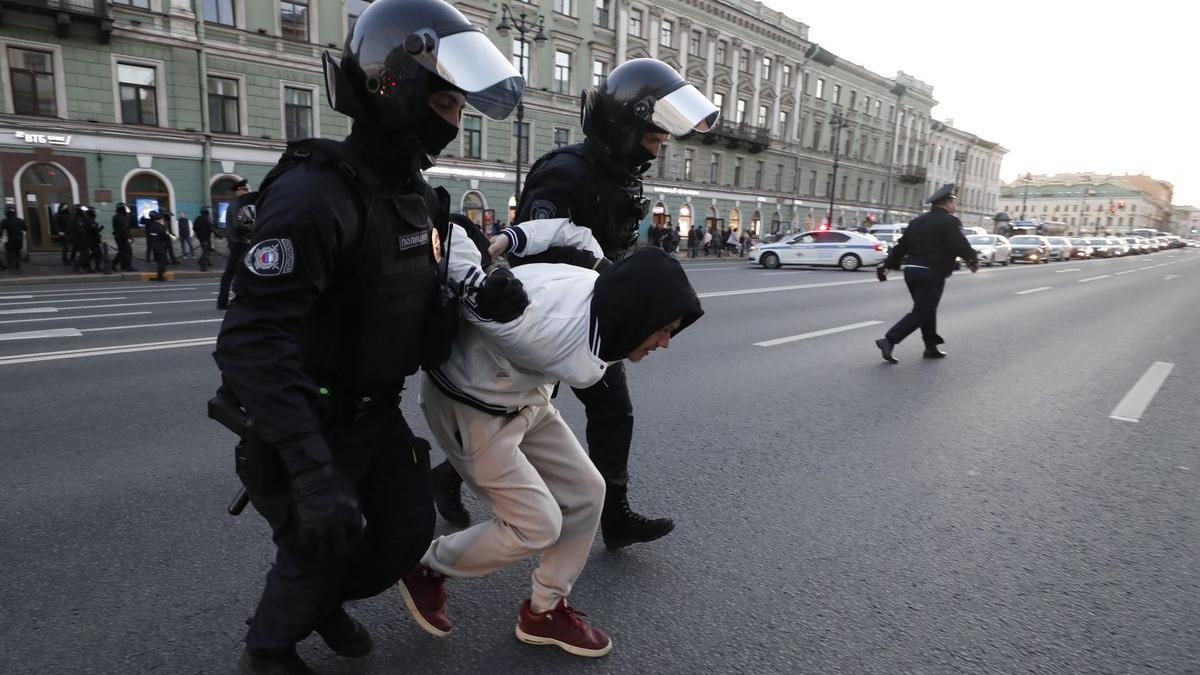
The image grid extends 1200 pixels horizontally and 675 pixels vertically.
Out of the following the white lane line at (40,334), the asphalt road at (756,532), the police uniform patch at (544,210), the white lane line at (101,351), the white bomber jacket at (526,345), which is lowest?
the white lane line at (40,334)

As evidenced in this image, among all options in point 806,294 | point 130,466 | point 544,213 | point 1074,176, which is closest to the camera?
point 544,213

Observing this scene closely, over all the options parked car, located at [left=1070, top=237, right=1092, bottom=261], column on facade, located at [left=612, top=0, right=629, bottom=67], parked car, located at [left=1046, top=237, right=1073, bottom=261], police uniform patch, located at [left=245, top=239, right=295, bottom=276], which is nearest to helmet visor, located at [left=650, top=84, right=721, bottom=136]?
police uniform patch, located at [left=245, top=239, right=295, bottom=276]

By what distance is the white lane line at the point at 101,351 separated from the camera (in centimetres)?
620

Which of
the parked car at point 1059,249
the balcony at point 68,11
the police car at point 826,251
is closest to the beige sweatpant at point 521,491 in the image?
the police car at point 826,251

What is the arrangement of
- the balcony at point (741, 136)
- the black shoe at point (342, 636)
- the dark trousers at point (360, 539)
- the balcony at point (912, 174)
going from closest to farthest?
the dark trousers at point (360, 539) → the black shoe at point (342, 636) → the balcony at point (741, 136) → the balcony at point (912, 174)

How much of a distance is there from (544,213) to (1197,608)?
117 inches

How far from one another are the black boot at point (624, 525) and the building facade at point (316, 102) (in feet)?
5.76

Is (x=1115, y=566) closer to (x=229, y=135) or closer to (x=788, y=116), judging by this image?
(x=229, y=135)

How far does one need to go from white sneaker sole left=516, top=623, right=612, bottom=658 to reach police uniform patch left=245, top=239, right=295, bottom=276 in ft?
4.65

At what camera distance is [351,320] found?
5.92 feet

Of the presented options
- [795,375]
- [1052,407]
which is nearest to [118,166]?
[795,375]

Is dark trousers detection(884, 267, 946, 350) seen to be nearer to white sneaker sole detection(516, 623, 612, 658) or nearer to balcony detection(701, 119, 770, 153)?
white sneaker sole detection(516, 623, 612, 658)

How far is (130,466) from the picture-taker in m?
3.66

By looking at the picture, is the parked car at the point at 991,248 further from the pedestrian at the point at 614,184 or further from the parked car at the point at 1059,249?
the pedestrian at the point at 614,184
